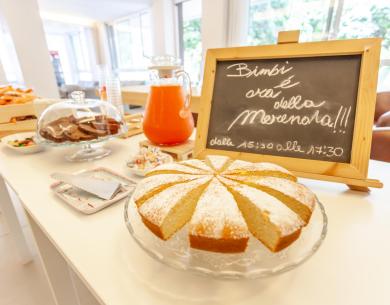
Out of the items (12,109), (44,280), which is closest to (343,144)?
(12,109)

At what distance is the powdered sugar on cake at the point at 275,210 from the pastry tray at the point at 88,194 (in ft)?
0.86

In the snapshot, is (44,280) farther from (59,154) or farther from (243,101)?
(243,101)

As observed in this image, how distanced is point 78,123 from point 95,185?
0.32 m

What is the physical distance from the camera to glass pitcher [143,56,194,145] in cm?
65

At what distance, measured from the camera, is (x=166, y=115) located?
0.64 metres

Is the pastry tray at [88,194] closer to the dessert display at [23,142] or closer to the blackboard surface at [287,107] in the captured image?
the blackboard surface at [287,107]

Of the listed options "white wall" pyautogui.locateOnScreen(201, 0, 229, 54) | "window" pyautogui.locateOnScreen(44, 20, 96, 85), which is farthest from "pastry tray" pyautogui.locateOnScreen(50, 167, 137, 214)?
"window" pyautogui.locateOnScreen(44, 20, 96, 85)

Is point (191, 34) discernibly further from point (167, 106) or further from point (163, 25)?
point (167, 106)

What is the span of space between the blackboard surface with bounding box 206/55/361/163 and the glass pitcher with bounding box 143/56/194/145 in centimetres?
13

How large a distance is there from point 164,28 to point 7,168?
180 inches

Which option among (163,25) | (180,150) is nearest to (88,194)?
(180,150)

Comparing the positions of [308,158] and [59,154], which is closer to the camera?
[308,158]

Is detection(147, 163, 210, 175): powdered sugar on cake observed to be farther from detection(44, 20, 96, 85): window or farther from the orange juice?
detection(44, 20, 96, 85): window

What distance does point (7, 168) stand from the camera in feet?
2.10
